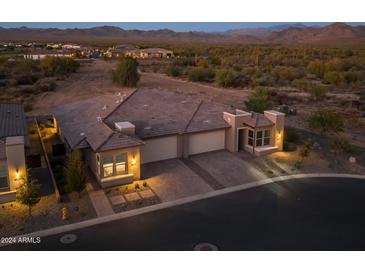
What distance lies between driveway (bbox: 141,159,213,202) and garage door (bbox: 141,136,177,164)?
1.21 feet

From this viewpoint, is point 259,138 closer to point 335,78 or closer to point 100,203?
point 100,203

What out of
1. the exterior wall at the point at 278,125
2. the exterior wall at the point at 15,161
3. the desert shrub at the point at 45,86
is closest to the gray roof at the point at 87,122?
the exterior wall at the point at 15,161

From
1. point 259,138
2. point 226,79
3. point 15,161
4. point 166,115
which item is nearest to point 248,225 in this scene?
point 259,138

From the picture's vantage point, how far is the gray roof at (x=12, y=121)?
18.8 meters

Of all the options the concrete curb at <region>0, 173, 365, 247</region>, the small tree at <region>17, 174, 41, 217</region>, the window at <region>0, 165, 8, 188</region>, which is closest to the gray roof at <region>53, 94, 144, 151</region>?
the small tree at <region>17, 174, 41, 217</region>

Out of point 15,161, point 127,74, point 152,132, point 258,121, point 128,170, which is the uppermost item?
point 127,74

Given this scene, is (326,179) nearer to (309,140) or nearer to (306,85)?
(309,140)

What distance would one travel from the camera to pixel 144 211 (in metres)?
15.1

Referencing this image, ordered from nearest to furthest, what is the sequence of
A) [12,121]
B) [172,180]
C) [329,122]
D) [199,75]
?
[172,180]
[12,121]
[329,122]
[199,75]

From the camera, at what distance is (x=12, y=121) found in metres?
21.4

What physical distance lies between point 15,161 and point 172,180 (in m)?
7.86

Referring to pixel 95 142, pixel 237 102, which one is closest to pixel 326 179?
pixel 95 142

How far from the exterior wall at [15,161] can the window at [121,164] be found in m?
4.46

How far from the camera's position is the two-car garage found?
68.5ft
